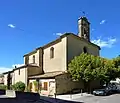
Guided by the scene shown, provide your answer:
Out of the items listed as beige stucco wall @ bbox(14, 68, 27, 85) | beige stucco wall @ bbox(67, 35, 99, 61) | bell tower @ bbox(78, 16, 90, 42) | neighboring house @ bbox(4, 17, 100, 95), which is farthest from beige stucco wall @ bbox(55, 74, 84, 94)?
beige stucco wall @ bbox(14, 68, 27, 85)

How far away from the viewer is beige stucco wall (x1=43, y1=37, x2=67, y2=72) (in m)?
41.8

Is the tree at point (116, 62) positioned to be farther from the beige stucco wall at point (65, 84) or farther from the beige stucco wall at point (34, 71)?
the beige stucco wall at point (34, 71)

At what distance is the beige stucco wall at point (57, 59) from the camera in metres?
41.8

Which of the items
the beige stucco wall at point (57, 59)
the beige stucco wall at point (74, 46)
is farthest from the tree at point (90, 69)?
the beige stucco wall at point (57, 59)

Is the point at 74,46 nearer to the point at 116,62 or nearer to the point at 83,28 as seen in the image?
the point at 83,28

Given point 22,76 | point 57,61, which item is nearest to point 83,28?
point 57,61

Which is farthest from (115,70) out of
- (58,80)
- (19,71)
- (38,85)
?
(19,71)

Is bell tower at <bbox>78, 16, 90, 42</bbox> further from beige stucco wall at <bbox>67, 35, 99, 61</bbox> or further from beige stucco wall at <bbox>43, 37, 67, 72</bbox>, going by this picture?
beige stucco wall at <bbox>43, 37, 67, 72</bbox>

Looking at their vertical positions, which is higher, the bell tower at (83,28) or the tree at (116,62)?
the bell tower at (83,28)

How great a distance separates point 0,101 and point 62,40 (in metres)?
22.4

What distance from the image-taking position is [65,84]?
3884 cm

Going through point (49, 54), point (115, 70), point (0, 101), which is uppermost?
point (49, 54)

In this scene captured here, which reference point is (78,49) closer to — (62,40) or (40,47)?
(62,40)

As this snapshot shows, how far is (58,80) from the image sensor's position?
3766cm
